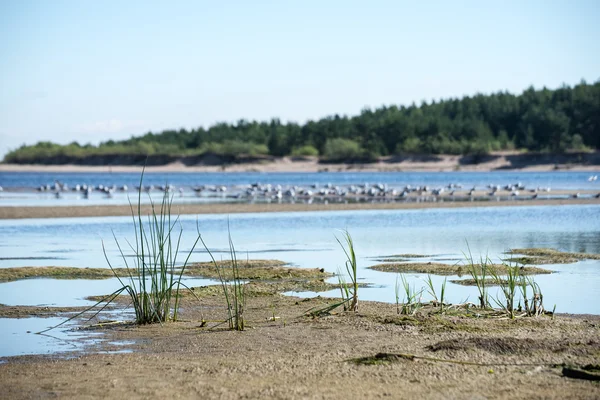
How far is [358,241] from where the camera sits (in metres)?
20.9

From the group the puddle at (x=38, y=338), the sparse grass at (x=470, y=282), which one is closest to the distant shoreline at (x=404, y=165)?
the sparse grass at (x=470, y=282)

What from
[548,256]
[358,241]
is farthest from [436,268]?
[358,241]

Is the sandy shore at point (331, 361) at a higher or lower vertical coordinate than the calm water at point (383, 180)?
higher

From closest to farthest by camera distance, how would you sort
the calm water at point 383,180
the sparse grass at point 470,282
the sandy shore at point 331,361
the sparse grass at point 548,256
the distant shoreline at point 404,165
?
the sandy shore at point 331,361
the sparse grass at point 470,282
the sparse grass at point 548,256
the calm water at point 383,180
the distant shoreline at point 404,165

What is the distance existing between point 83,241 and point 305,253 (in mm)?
6390

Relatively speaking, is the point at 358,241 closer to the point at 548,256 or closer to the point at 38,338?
the point at 548,256

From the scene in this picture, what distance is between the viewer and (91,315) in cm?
1073

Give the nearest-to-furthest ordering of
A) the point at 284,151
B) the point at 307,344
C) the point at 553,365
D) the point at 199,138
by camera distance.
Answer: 1. the point at 553,365
2. the point at 307,344
3. the point at 284,151
4. the point at 199,138

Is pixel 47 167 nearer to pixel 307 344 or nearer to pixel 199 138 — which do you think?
pixel 199 138

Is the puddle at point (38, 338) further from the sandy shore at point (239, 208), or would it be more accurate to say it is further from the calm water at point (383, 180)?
the calm water at point (383, 180)

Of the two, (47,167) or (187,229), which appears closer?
(187,229)

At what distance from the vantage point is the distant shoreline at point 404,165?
3873 inches

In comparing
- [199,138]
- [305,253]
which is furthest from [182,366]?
[199,138]

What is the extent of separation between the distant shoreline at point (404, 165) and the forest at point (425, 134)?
1.69 meters
